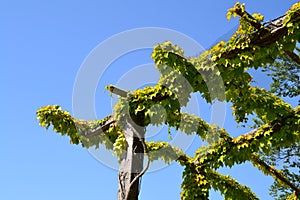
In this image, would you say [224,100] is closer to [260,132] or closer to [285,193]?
[260,132]

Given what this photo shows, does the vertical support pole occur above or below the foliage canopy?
below

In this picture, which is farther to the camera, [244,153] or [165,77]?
[244,153]

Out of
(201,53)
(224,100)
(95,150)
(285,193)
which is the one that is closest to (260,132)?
(224,100)

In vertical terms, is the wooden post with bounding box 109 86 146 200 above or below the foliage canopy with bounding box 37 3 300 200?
below

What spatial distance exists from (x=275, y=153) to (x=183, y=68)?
9874mm

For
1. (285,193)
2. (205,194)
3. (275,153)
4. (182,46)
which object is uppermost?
(275,153)

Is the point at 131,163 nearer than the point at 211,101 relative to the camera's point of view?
Yes

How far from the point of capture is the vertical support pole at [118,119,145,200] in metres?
7.54

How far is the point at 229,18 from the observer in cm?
738

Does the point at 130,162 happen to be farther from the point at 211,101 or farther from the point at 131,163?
the point at 211,101

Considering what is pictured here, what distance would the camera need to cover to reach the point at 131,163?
25.3 feet

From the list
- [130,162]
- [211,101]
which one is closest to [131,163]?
[130,162]

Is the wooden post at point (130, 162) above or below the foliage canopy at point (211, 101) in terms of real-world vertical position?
below

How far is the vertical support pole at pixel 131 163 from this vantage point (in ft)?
24.7
